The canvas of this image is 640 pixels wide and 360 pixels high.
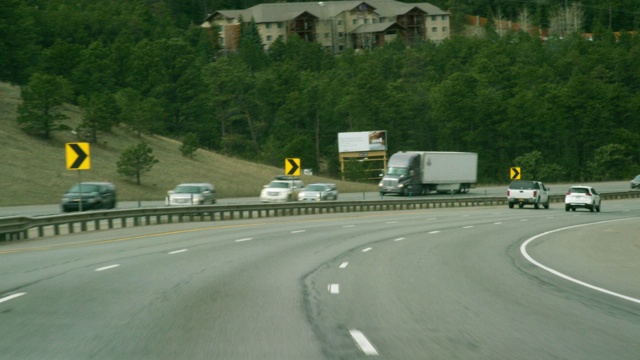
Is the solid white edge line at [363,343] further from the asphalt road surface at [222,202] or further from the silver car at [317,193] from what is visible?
the silver car at [317,193]

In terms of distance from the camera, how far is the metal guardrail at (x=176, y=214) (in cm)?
2961

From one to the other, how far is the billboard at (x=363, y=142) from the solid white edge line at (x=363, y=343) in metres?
99.8

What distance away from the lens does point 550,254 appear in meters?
24.0

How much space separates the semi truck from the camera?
75.2m

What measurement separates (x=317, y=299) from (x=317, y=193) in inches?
1853

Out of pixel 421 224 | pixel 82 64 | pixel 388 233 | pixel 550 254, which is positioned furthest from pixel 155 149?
pixel 550 254

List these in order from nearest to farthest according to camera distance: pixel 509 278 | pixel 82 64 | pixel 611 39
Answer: pixel 509 278
pixel 82 64
pixel 611 39

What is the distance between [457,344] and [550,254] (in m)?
14.8

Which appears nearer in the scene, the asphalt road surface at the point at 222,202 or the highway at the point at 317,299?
the highway at the point at 317,299

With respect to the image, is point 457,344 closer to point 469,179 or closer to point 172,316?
point 172,316

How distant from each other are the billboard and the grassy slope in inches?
598

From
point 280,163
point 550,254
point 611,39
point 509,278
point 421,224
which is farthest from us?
point 611,39

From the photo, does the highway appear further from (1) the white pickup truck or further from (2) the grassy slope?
(2) the grassy slope

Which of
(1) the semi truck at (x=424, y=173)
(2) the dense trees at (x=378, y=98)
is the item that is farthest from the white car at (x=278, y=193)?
(2) the dense trees at (x=378, y=98)
